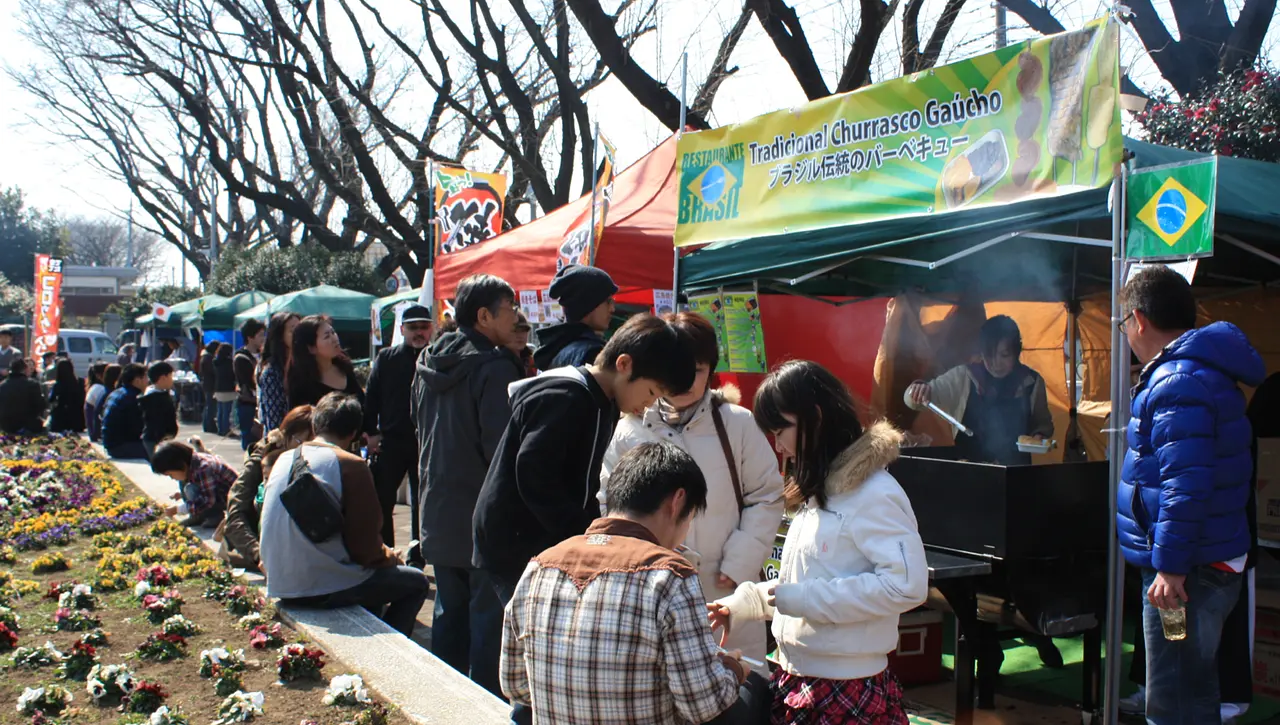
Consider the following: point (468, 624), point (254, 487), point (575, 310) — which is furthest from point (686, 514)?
point (254, 487)

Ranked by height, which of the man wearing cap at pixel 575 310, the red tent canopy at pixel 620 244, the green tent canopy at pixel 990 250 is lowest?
the man wearing cap at pixel 575 310

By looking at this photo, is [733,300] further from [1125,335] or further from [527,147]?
[527,147]

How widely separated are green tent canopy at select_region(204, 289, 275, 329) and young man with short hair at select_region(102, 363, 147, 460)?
25.9ft

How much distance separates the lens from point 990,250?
5.47m

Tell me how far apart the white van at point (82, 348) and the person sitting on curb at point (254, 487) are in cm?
2711

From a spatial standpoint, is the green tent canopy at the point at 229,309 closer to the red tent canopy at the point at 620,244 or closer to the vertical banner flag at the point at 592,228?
the red tent canopy at the point at 620,244

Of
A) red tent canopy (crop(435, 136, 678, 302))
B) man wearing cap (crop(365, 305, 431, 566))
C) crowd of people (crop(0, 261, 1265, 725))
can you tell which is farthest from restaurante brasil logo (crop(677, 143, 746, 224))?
man wearing cap (crop(365, 305, 431, 566))


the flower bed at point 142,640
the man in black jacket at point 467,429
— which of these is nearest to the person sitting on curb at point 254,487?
the flower bed at point 142,640

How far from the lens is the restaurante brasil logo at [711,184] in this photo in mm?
5324

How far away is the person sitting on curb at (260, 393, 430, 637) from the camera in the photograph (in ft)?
16.3

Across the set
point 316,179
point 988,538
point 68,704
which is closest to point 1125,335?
point 988,538

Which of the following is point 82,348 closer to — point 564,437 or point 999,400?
point 999,400

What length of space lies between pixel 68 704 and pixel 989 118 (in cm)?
448

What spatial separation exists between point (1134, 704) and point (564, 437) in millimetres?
2836
